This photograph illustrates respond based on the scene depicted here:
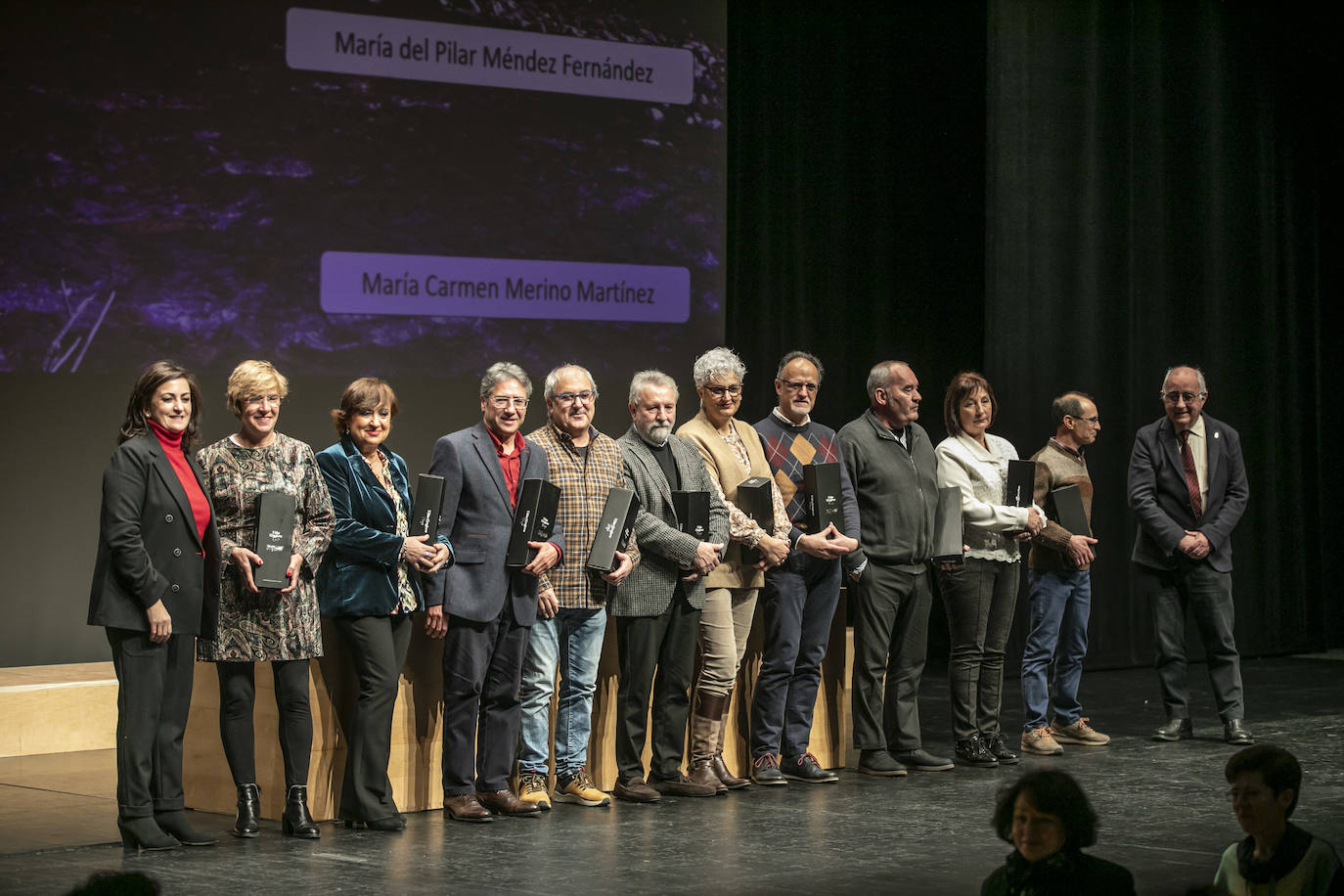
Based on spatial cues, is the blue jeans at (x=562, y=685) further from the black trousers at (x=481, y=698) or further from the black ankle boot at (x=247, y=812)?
the black ankle boot at (x=247, y=812)

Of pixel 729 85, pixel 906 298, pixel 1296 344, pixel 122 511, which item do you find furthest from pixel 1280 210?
pixel 122 511

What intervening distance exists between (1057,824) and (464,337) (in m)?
5.48

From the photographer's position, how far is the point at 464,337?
307 inches

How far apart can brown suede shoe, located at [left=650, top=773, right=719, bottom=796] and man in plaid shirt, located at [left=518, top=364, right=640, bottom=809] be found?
0.27 metres

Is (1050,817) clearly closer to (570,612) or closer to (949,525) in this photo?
(570,612)

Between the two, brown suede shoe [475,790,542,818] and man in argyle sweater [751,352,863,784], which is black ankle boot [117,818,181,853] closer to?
brown suede shoe [475,790,542,818]

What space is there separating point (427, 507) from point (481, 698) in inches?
28.2

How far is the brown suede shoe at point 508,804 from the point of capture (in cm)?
551

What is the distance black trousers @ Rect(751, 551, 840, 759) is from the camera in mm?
6129

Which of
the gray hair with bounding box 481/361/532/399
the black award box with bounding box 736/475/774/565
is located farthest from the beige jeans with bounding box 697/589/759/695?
the gray hair with bounding box 481/361/532/399

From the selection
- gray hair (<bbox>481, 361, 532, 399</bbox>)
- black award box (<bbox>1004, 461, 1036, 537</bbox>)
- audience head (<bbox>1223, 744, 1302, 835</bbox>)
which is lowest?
audience head (<bbox>1223, 744, 1302, 835</bbox>)

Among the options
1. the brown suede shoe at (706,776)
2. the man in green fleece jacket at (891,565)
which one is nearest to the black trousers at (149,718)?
the brown suede shoe at (706,776)

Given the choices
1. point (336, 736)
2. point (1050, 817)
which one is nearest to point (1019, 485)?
point (336, 736)

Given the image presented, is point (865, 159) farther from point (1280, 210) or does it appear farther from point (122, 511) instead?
point (122, 511)
